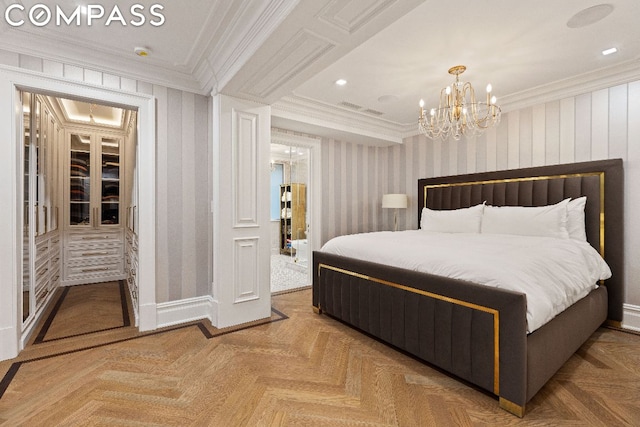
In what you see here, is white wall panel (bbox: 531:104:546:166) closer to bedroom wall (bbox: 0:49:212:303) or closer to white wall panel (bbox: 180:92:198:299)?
bedroom wall (bbox: 0:49:212:303)

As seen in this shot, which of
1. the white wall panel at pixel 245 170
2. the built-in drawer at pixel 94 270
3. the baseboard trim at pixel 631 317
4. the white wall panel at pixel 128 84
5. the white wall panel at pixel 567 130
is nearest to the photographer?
the white wall panel at pixel 128 84

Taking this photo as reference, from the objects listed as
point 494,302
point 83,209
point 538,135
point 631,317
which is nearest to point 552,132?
point 538,135

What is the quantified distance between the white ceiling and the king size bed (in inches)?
42.7

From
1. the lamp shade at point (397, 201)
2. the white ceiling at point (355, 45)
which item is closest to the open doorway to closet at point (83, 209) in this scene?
the white ceiling at point (355, 45)

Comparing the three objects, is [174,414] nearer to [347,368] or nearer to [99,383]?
A: [99,383]

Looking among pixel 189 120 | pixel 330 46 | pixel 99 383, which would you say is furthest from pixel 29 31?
pixel 99 383

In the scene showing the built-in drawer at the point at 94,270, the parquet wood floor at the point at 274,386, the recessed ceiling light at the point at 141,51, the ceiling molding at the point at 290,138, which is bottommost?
the parquet wood floor at the point at 274,386

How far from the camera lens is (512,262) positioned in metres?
1.96

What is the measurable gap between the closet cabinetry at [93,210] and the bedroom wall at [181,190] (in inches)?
98.6

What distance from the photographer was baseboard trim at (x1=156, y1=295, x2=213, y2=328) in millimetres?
2963

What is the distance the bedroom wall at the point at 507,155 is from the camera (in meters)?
2.97

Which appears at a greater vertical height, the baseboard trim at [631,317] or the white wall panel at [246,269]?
the white wall panel at [246,269]

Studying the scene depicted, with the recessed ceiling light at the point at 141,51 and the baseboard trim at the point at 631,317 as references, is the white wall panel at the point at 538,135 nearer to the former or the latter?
the baseboard trim at the point at 631,317

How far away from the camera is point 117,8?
2076 millimetres
